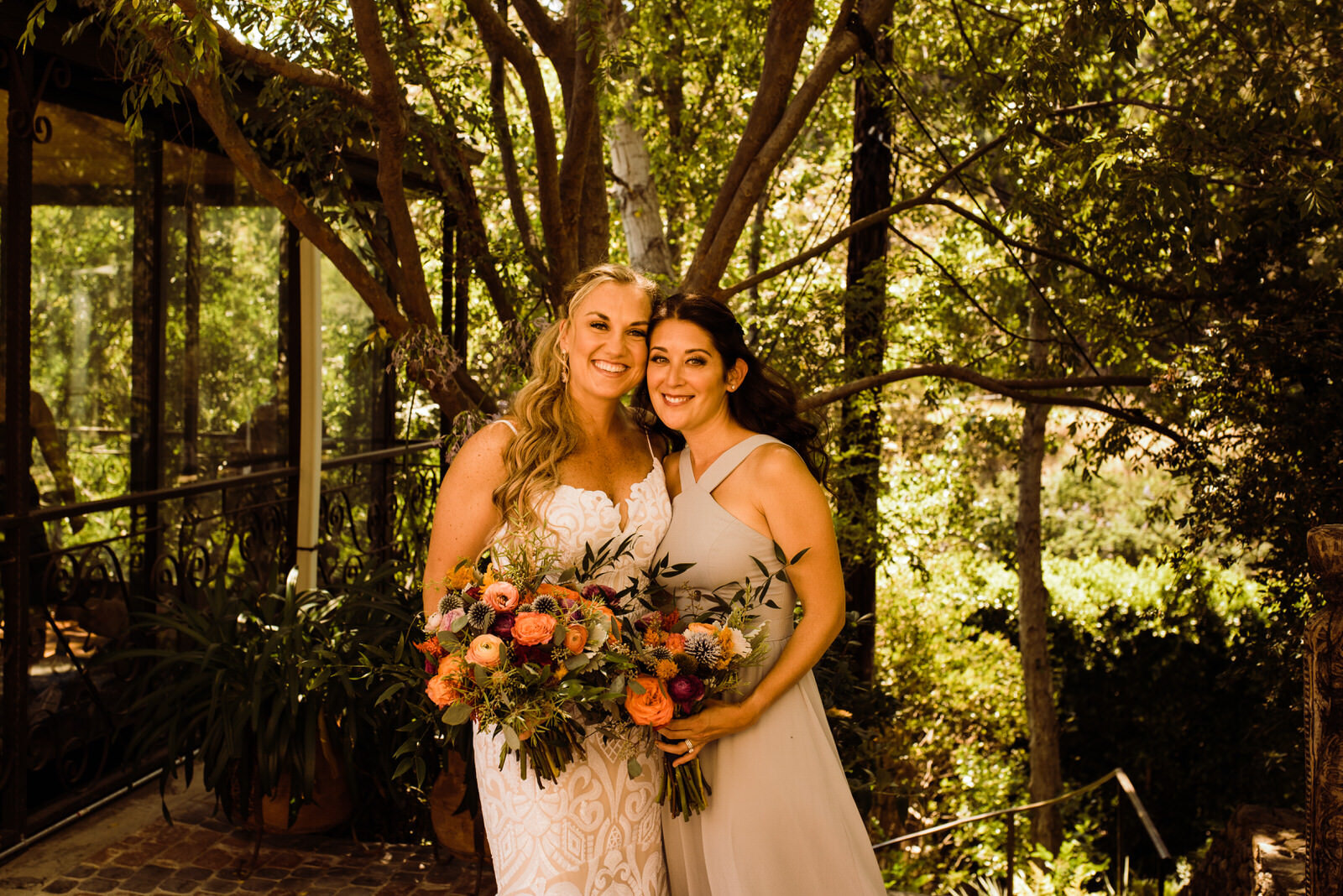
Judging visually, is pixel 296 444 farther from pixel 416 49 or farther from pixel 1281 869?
pixel 1281 869

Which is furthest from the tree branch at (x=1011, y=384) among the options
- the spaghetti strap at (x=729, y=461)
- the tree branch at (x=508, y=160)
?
the spaghetti strap at (x=729, y=461)

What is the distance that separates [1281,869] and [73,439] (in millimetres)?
6070

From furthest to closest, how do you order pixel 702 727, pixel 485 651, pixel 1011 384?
pixel 1011 384 < pixel 702 727 < pixel 485 651

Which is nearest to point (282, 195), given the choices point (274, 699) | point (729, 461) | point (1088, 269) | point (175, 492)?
point (274, 699)

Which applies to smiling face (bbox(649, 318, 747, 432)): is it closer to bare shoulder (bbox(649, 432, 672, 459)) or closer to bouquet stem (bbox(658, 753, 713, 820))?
bare shoulder (bbox(649, 432, 672, 459))

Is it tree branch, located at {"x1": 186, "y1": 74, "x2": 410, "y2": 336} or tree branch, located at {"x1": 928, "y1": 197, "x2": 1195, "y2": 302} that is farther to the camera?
tree branch, located at {"x1": 928, "y1": 197, "x2": 1195, "y2": 302}

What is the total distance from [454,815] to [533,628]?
7.24 feet

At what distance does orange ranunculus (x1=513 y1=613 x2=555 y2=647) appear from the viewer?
2.28 m

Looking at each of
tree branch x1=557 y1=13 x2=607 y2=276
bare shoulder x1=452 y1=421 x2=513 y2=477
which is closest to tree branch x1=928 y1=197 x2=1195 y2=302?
tree branch x1=557 y1=13 x2=607 y2=276

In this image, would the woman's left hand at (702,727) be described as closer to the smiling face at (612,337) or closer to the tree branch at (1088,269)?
the smiling face at (612,337)

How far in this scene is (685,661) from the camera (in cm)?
248

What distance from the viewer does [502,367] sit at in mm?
5176

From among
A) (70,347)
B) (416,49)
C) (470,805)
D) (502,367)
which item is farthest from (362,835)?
(416,49)

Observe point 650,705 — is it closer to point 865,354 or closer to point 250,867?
point 250,867
